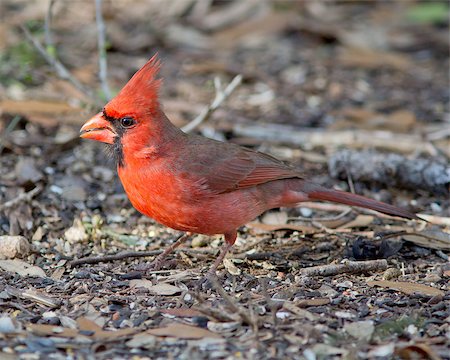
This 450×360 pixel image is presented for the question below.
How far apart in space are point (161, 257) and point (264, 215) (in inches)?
38.4

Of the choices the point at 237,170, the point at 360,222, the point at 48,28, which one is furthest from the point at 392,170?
the point at 48,28

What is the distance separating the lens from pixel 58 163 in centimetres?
532

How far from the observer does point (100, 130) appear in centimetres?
409

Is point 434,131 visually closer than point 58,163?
No

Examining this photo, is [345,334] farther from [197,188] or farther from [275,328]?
[197,188]

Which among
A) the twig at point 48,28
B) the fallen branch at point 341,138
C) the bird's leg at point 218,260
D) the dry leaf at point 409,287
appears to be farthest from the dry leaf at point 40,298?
the fallen branch at point 341,138

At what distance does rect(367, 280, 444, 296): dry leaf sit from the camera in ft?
11.8

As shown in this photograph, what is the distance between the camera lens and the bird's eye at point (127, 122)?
4.04 metres

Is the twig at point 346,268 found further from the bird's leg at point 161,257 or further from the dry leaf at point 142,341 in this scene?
the dry leaf at point 142,341

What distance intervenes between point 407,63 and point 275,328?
16.6 feet

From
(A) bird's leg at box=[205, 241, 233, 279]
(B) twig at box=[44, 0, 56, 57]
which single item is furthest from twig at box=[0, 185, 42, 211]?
(A) bird's leg at box=[205, 241, 233, 279]

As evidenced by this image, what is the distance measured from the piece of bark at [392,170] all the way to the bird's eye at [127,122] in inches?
66.9

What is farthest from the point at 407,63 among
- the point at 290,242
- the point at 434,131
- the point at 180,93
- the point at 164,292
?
the point at 164,292

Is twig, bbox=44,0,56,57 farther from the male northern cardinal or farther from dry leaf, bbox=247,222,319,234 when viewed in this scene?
dry leaf, bbox=247,222,319,234
